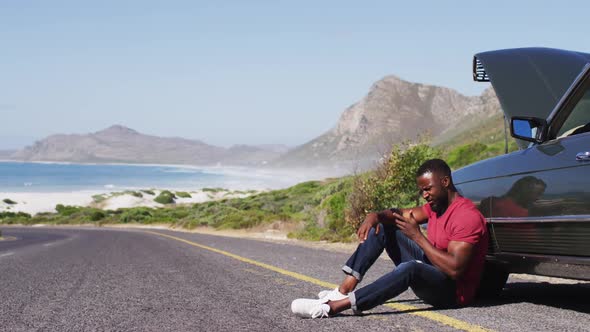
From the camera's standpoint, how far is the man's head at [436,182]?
516 cm

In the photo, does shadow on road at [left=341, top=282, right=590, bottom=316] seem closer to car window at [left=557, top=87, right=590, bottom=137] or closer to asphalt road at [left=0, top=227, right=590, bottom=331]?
asphalt road at [left=0, top=227, right=590, bottom=331]

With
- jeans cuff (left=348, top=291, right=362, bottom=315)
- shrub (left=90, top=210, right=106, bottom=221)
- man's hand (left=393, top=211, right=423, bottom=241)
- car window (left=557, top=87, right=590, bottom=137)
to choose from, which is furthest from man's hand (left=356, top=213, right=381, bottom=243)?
shrub (left=90, top=210, right=106, bottom=221)

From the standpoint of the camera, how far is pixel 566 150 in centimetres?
500

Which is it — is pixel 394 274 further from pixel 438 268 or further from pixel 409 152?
pixel 409 152

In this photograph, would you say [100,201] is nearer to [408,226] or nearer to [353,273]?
[353,273]

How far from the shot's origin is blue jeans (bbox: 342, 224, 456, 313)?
4.88 metres

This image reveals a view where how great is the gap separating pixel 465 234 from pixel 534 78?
2.34m

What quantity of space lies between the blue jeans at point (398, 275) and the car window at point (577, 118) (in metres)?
1.62

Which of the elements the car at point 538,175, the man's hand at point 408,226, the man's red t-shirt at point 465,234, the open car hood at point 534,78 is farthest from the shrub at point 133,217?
the man's red t-shirt at point 465,234

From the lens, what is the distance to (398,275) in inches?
193

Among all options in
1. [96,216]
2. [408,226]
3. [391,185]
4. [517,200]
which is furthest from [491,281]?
[96,216]

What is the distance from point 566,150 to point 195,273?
5.00m

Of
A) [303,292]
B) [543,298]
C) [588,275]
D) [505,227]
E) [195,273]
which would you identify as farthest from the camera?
[195,273]

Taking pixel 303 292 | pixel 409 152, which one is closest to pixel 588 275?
pixel 303 292
